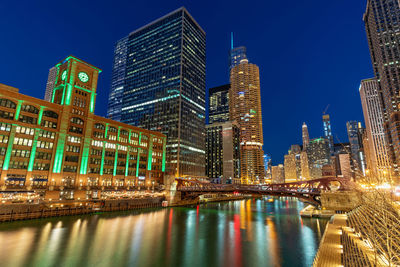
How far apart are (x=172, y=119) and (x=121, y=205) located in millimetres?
83339

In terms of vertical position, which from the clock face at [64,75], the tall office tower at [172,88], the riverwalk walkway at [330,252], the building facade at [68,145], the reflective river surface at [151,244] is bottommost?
the reflective river surface at [151,244]

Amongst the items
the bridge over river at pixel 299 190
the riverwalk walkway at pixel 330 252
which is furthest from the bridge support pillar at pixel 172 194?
the riverwalk walkway at pixel 330 252

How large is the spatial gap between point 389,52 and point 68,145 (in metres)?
237

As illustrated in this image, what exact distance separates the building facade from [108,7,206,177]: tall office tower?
165 feet

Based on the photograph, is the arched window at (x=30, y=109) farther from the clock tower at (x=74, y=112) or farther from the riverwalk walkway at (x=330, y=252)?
the riverwalk walkway at (x=330, y=252)

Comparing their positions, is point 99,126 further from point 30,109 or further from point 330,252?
point 330,252

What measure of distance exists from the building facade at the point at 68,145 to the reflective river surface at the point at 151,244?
19.8 meters

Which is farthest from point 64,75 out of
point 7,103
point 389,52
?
point 389,52

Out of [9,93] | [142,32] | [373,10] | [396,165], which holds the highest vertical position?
[373,10]

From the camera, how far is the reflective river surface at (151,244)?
29.0 metres

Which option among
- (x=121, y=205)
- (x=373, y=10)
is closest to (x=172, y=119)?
(x=121, y=205)

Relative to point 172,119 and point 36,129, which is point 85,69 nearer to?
point 36,129

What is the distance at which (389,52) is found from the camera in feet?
581

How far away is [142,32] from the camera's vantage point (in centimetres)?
18662
